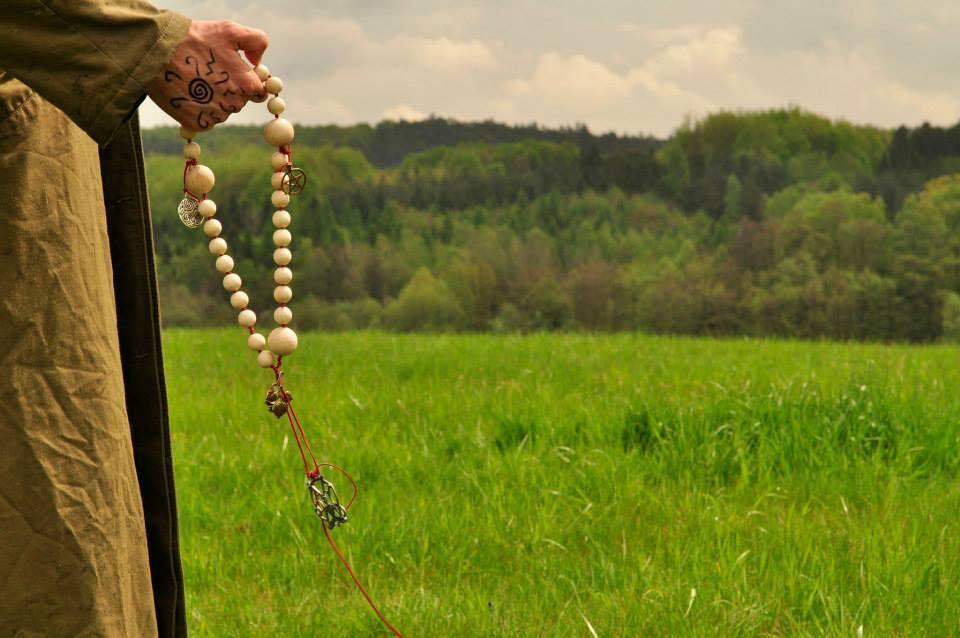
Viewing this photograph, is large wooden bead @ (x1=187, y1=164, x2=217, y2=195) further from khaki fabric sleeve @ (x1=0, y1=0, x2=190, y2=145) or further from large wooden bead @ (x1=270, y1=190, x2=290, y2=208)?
khaki fabric sleeve @ (x1=0, y1=0, x2=190, y2=145)

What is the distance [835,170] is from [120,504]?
41843mm

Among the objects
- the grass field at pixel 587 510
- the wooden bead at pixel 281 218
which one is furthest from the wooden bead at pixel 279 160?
the grass field at pixel 587 510

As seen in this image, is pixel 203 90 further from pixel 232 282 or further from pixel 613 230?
pixel 613 230

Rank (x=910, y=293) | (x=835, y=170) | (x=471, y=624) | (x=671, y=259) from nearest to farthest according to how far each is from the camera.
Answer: (x=471, y=624), (x=910, y=293), (x=671, y=259), (x=835, y=170)

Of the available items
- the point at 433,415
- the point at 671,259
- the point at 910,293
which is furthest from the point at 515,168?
the point at 433,415

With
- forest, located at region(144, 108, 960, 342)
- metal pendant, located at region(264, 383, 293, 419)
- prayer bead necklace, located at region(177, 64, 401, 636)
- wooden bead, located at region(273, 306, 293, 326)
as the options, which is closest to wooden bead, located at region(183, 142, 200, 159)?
prayer bead necklace, located at region(177, 64, 401, 636)

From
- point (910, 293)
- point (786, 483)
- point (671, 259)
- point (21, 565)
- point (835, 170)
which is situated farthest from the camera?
point (835, 170)

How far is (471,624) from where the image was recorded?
116 inches

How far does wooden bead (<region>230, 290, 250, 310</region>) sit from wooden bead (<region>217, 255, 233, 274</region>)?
56 mm

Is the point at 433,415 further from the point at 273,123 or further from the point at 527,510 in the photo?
the point at 273,123

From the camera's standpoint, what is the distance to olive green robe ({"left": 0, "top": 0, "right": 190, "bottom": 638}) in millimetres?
1648

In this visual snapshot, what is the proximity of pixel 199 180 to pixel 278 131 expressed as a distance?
200 mm

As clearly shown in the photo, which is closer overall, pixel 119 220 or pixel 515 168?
pixel 119 220

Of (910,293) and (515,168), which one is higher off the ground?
(515,168)
